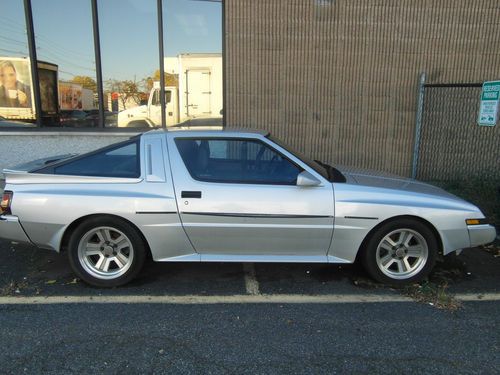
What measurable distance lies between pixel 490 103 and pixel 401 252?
2334 mm

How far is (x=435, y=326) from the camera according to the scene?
3213mm

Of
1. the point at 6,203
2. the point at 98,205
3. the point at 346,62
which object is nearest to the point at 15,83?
the point at 6,203

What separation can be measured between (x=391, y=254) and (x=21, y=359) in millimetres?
3017

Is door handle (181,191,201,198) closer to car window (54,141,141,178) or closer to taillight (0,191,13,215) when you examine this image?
car window (54,141,141,178)

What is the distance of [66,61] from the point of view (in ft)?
26.6

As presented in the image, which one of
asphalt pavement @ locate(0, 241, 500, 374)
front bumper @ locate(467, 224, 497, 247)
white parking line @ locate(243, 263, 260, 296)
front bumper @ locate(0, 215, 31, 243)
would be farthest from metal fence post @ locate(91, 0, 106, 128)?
front bumper @ locate(467, 224, 497, 247)

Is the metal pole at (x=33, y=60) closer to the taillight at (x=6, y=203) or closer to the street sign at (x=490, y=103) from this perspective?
the taillight at (x=6, y=203)

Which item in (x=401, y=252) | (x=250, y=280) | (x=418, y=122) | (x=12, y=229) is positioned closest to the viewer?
(x=12, y=229)

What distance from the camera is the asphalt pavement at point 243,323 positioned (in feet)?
8.96

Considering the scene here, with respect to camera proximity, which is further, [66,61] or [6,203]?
[66,61]

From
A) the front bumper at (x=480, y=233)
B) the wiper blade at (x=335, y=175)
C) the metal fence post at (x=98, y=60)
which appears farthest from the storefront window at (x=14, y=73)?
the front bumper at (x=480, y=233)

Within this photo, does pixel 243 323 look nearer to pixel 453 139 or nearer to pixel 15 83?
pixel 453 139

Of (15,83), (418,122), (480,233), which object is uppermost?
(15,83)

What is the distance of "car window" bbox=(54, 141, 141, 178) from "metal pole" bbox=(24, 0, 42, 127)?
16.0 ft
